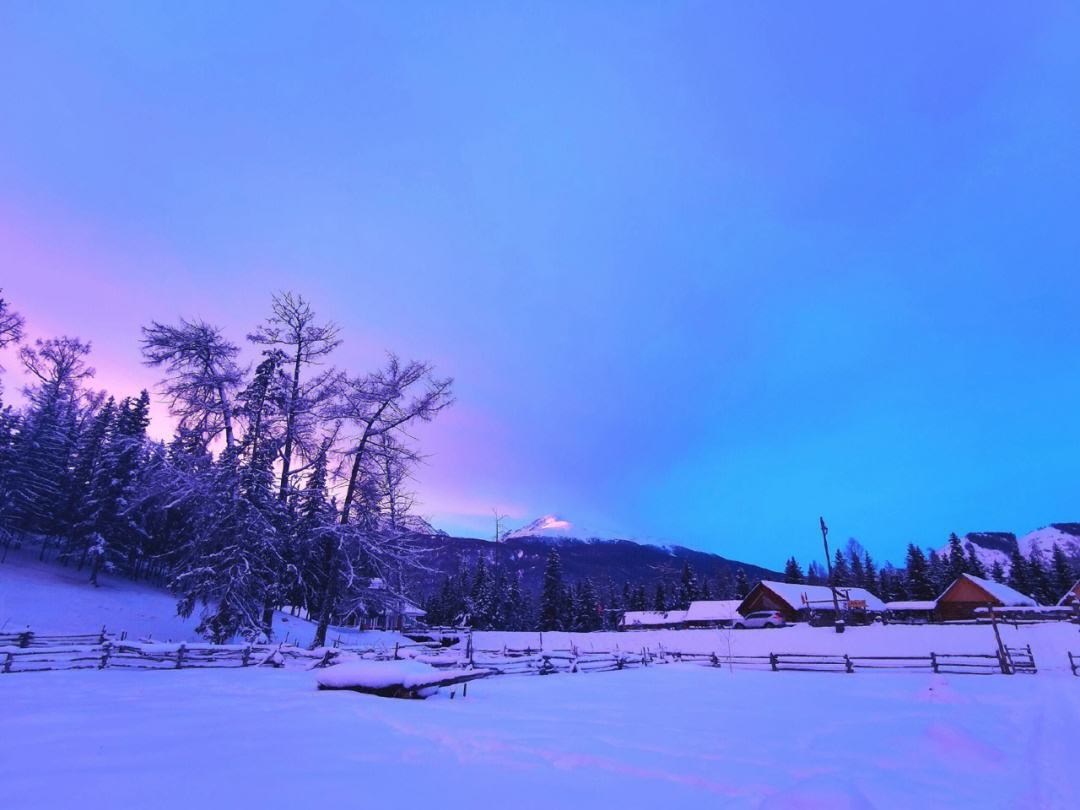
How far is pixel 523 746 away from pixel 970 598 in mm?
57546

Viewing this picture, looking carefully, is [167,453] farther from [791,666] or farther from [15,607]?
[791,666]

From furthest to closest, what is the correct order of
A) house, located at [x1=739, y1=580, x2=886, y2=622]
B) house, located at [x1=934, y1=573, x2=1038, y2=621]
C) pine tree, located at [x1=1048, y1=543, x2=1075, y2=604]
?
1. pine tree, located at [x1=1048, y1=543, x2=1075, y2=604]
2. house, located at [x1=739, y1=580, x2=886, y2=622]
3. house, located at [x1=934, y1=573, x2=1038, y2=621]

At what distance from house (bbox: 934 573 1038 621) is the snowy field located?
38.7 meters

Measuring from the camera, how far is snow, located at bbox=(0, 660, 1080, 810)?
559 cm

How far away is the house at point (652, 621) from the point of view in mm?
61628

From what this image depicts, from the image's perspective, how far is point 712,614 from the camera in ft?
191

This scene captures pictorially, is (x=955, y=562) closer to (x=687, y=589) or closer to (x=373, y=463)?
(x=687, y=589)

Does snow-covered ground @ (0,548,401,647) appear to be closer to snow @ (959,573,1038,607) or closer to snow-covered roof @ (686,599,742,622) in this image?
snow-covered roof @ (686,599,742,622)

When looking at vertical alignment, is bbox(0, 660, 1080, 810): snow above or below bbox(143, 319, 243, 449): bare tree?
below

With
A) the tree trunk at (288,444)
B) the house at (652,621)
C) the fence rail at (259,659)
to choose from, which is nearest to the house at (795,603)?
the house at (652,621)

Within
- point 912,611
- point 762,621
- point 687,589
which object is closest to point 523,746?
point 762,621

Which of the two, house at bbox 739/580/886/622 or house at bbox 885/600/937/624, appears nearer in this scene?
house at bbox 739/580/886/622

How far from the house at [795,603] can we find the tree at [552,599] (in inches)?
870

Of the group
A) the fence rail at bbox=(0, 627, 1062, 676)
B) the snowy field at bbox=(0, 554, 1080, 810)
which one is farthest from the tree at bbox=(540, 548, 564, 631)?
the snowy field at bbox=(0, 554, 1080, 810)
